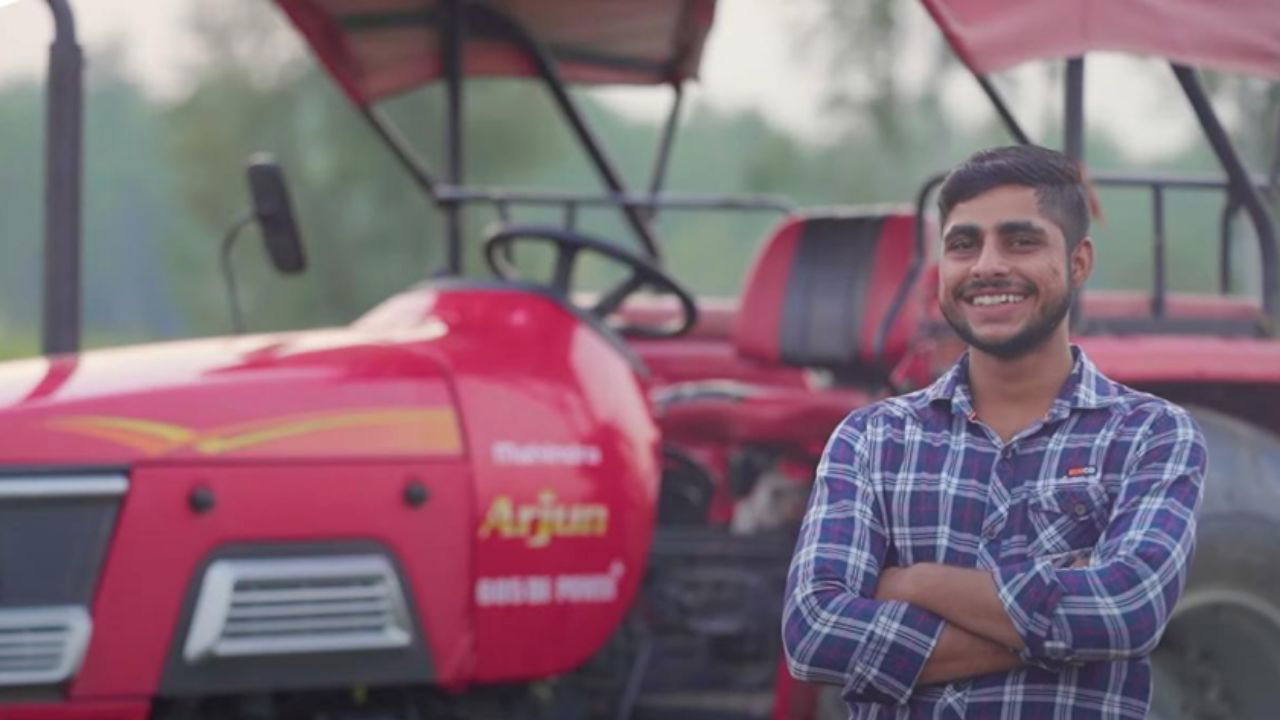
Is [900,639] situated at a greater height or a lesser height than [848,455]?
lesser

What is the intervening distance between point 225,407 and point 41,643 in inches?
19.4

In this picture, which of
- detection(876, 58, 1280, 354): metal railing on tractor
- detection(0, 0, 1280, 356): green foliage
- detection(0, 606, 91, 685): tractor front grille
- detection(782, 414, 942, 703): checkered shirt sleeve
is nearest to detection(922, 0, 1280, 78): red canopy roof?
detection(876, 58, 1280, 354): metal railing on tractor

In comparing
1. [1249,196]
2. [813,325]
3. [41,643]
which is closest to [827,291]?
[813,325]

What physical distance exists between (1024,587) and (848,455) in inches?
10.3

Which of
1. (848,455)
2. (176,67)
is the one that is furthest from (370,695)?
(176,67)

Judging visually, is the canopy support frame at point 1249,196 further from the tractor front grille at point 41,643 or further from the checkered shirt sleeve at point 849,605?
the tractor front grille at point 41,643

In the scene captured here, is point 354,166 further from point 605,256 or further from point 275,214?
point 605,256

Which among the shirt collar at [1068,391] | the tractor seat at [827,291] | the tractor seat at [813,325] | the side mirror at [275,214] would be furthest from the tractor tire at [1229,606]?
the side mirror at [275,214]

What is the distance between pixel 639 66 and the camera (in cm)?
577

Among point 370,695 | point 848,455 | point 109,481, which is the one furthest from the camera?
point 370,695

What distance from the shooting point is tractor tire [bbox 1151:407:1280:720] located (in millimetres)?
3789

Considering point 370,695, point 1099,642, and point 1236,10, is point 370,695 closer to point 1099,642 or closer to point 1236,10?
point 1099,642

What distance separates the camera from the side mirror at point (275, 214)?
416 centimetres

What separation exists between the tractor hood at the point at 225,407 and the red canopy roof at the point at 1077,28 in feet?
3.60
